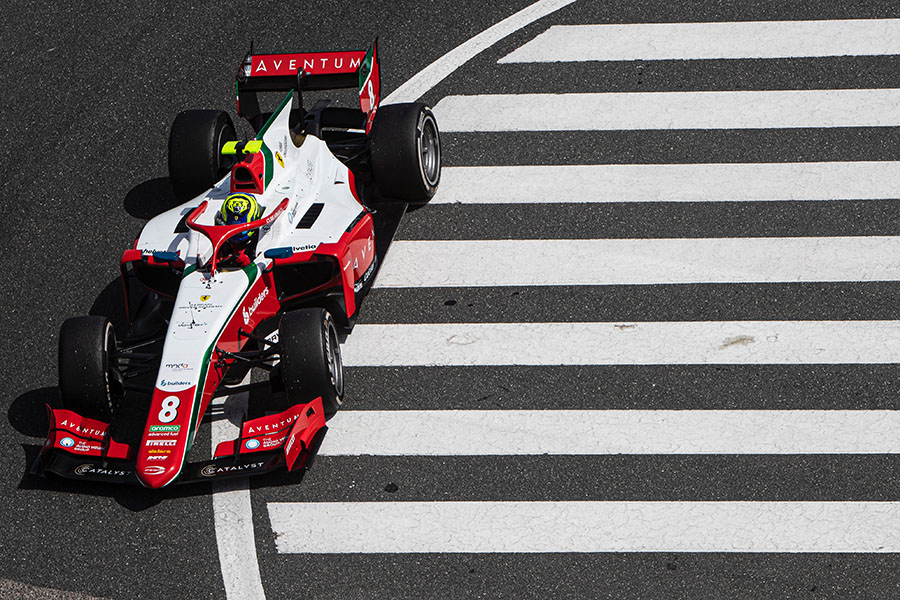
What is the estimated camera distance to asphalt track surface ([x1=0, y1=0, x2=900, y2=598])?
6.60 m

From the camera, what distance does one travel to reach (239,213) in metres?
7.21

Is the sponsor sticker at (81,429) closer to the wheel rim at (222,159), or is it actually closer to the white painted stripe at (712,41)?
the wheel rim at (222,159)

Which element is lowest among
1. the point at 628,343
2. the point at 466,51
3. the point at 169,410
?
the point at 628,343

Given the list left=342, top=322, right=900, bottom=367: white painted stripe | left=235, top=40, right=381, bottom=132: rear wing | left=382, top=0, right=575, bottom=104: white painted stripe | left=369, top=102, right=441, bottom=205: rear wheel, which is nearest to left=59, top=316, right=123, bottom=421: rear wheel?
left=342, top=322, right=900, bottom=367: white painted stripe

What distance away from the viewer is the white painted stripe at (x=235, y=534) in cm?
657

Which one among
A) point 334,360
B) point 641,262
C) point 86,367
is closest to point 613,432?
point 641,262

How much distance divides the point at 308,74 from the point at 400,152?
3.30ft

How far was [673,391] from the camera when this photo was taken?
7445 mm

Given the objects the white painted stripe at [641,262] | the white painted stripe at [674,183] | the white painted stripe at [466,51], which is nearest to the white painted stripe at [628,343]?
the white painted stripe at [641,262]

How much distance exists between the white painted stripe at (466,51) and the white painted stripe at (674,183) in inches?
41.5

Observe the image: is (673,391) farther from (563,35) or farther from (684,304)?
(563,35)

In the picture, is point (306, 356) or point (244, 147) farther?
point (244, 147)

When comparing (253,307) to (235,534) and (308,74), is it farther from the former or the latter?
(308,74)

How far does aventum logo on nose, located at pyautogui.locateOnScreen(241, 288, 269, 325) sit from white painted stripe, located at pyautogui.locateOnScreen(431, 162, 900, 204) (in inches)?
76.1
